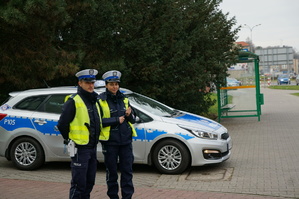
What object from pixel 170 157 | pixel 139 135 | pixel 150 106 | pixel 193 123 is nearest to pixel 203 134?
pixel 193 123

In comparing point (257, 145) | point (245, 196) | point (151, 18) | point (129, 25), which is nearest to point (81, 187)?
point (245, 196)

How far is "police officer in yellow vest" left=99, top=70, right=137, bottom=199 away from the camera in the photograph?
18.1ft

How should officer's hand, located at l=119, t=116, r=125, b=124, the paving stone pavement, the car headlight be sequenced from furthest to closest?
the car headlight, the paving stone pavement, officer's hand, located at l=119, t=116, r=125, b=124

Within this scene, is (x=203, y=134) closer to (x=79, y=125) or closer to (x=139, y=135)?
(x=139, y=135)

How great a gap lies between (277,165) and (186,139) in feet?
6.69

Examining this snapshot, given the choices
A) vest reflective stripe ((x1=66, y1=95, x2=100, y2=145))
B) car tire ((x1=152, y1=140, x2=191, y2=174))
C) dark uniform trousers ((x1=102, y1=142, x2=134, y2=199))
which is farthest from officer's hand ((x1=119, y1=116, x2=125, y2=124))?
car tire ((x1=152, y1=140, x2=191, y2=174))

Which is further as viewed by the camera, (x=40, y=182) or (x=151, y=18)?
(x=151, y=18)

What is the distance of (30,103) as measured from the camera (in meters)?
8.46

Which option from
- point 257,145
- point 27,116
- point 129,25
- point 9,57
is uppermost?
point 129,25

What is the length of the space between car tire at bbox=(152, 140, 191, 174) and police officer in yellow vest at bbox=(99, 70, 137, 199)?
2.19 m

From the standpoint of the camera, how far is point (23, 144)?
27.1 ft

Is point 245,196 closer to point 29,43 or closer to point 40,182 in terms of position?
point 40,182

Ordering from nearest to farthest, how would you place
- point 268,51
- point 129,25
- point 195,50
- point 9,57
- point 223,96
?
point 9,57
point 129,25
point 195,50
point 223,96
point 268,51

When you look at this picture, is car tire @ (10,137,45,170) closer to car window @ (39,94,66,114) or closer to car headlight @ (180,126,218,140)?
car window @ (39,94,66,114)
